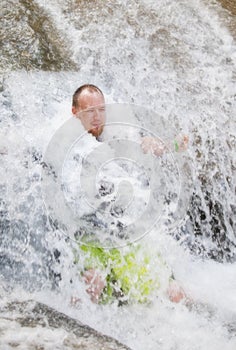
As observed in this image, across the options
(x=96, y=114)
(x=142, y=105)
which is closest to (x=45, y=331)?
(x=96, y=114)

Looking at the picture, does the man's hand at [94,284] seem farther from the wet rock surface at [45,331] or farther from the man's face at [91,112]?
the man's face at [91,112]

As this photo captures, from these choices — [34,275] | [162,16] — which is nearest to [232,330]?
[34,275]

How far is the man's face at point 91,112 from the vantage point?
3.91 m

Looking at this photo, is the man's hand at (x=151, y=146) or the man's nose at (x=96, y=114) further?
the man's hand at (x=151, y=146)

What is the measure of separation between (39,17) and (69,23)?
0.99 ft

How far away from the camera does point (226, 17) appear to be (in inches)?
215

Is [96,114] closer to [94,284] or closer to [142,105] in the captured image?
[142,105]

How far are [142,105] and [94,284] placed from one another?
1.69 m

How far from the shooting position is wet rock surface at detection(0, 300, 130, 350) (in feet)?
10.1

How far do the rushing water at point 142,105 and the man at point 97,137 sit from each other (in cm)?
9

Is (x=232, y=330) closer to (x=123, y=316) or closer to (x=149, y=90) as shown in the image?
(x=123, y=316)

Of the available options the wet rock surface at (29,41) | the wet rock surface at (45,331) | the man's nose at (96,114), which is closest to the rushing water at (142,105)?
the wet rock surface at (29,41)

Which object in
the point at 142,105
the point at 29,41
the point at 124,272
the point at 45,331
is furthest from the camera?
the point at 29,41

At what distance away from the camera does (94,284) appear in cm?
372
